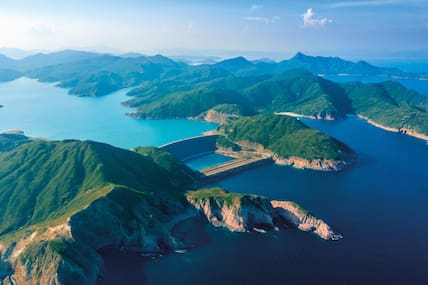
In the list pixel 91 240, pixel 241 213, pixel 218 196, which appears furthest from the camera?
pixel 218 196

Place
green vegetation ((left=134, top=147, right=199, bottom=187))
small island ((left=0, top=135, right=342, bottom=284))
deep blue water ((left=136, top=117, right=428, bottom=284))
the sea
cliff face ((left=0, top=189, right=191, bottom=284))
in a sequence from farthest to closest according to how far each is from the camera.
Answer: green vegetation ((left=134, top=147, right=199, bottom=187))
the sea
deep blue water ((left=136, top=117, right=428, bottom=284))
small island ((left=0, top=135, right=342, bottom=284))
cliff face ((left=0, top=189, right=191, bottom=284))

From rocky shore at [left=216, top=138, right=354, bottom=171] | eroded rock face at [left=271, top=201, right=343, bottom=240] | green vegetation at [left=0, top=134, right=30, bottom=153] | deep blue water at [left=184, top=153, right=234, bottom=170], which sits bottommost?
deep blue water at [left=184, top=153, right=234, bottom=170]

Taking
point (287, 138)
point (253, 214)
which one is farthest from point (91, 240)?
point (287, 138)

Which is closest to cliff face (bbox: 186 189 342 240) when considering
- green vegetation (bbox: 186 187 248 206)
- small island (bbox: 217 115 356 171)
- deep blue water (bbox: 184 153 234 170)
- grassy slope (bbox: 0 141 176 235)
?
green vegetation (bbox: 186 187 248 206)

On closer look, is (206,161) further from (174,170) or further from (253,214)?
(253,214)

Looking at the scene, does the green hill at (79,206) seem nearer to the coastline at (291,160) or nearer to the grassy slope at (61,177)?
the grassy slope at (61,177)

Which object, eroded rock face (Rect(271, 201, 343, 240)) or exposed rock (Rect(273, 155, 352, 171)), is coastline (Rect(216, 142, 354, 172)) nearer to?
exposed rock (Rect(273, 155, 352, 171))

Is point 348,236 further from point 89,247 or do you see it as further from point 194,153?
point 194,153
